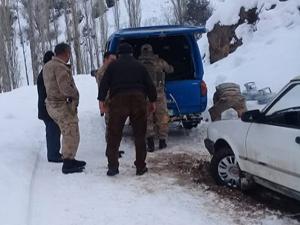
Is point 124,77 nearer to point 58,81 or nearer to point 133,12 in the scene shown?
point 58,81

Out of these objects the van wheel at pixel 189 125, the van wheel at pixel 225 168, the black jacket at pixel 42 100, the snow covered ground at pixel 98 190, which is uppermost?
the black jacket at pixel 42 100

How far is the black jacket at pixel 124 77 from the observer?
7.05 meters

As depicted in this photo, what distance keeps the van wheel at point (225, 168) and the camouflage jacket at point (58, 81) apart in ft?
7.43

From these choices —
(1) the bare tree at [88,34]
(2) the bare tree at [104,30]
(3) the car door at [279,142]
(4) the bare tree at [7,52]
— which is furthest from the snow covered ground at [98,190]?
(2) the bare tree at [104,30]

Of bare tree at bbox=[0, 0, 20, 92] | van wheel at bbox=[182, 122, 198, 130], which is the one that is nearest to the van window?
van wheel at bbox=[182, 122, 198, 130]

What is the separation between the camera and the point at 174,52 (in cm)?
1051

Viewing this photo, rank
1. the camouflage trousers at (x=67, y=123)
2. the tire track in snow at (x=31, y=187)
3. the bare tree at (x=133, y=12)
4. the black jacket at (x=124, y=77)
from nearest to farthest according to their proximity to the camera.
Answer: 1. the tire track in snow at (x=31, y=187)
2. the black jacket at (x=124, y=77)
3. the camouflage trousers at (x=67, y=123)
4. the bare tree at (x=133, y=12)

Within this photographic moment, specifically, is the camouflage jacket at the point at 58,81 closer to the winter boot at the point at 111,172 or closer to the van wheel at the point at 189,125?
the winter boot at the point at 111,172

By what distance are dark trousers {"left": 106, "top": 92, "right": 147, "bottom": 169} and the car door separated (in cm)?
180

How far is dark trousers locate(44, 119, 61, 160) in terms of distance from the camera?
8.19 m

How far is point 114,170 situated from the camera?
7273mm

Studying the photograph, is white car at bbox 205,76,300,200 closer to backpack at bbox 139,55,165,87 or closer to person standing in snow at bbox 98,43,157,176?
person standing in snow at bbox 98,43,157,176

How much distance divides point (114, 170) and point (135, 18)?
32.0 m

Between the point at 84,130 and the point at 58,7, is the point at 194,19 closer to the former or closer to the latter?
the point at 58,7
